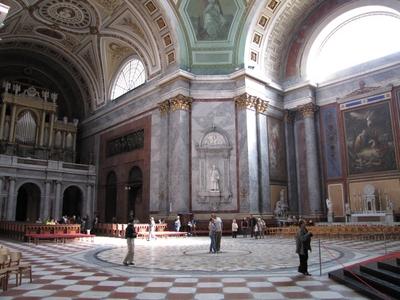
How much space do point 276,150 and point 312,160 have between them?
2.18 metres

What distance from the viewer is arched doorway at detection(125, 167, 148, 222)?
23359 mm

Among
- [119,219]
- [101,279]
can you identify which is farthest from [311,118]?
[101,279]

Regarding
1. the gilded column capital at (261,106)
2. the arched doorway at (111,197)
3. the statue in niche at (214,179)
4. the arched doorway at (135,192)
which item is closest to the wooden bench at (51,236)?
the statue in niche at (214,179)

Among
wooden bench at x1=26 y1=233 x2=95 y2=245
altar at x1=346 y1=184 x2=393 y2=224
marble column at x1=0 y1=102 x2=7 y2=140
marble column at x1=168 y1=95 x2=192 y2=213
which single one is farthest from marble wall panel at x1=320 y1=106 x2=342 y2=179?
marble column at x1=0 y1=102 x2=7 y2=140

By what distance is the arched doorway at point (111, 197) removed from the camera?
2570 centimetres

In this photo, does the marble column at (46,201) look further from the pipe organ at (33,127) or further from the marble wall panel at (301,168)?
the marble wall panel at (301,168)

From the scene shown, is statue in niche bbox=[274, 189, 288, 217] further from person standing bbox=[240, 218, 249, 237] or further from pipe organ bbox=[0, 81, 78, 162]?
pipe organ bbox=[0, 81, 78, 162]

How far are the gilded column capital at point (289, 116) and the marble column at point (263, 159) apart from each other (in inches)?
82.4

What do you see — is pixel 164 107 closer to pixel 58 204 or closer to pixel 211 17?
pixel 211 17

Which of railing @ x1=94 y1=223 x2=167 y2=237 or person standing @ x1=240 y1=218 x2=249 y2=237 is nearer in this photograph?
railing @ x1=94 y1=223 x2=167 y2=237

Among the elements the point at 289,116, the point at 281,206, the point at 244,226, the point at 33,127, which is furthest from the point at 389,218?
the point at 33,127

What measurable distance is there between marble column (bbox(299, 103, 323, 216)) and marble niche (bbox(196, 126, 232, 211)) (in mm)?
5073

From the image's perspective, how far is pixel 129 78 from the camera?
27.3 m

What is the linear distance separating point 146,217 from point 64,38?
50.3 feet
